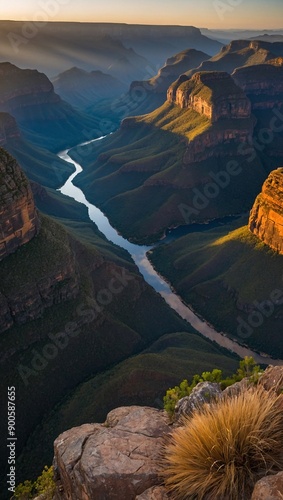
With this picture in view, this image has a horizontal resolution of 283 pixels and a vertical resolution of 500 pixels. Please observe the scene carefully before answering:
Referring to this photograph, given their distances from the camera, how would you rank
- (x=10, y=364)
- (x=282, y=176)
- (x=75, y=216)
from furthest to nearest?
(x=75, y=216), (x=282, y=176), (x=10, y=364)

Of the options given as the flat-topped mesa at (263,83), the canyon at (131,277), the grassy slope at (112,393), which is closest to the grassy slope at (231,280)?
the canyon at (131,277)

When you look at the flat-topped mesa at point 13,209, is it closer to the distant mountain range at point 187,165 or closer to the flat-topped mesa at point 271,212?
the flat-topped mesa at point 271,212

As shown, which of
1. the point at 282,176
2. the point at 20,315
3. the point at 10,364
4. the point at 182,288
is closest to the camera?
the point at 10,364

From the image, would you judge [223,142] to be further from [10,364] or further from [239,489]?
[239,489]

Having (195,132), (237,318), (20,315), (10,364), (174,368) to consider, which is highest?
(195,132)

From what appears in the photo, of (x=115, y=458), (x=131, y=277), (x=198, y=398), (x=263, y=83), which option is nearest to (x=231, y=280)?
(x=131, y=277)

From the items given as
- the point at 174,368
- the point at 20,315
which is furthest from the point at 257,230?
the point at 20,315

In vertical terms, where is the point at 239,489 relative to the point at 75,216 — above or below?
above
